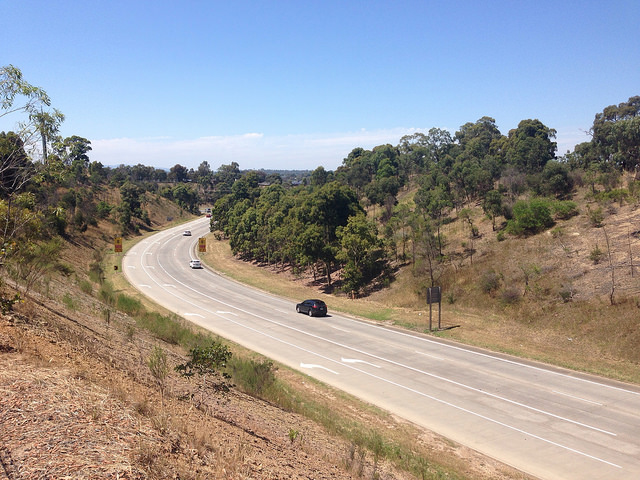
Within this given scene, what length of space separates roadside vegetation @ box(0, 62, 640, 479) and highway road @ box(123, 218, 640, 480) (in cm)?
173

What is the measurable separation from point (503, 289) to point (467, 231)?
46.6ft

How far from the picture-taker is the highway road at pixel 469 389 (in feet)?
45.9

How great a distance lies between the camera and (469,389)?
63.0 feet

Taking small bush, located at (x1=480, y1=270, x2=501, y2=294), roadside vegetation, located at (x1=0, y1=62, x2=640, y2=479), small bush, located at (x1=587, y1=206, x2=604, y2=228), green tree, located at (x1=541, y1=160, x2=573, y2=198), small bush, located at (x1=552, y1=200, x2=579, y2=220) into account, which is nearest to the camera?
roadside vegetation, located at (x1=0, y1=62, x2=640, y2=479)

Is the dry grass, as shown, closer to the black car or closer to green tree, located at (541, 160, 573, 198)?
green tree, located at (541, 160, 573, 198)

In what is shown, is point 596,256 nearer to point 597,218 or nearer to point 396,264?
point 597,218

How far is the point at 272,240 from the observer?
188 feet

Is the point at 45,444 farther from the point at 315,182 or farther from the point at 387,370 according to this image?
the point at 315,182

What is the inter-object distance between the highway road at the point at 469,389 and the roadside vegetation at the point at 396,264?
1.73 m

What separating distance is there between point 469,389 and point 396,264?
25.3m

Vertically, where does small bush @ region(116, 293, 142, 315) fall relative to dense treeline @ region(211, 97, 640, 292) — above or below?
below

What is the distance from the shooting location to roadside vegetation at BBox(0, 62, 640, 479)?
1366 centimetres

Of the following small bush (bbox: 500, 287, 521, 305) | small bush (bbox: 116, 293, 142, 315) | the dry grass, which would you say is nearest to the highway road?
the dry grass

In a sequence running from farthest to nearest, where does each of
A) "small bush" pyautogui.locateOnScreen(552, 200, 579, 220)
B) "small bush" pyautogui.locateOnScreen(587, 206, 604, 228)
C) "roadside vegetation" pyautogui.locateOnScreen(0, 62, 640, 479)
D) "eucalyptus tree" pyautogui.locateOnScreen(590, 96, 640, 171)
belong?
"eucalyptus tree" pyautogui.locateOnScreen(590, 96, 640, 171) < "small bush" pyautogui.locateOnScreen(552, 200, 579, 220) < "small bush" pyautogui.locateOnScreen(587, 206, 604, 228) < "roadside vegetation" pyautogui.locateOnScreen(0, 62, 640, 479)
